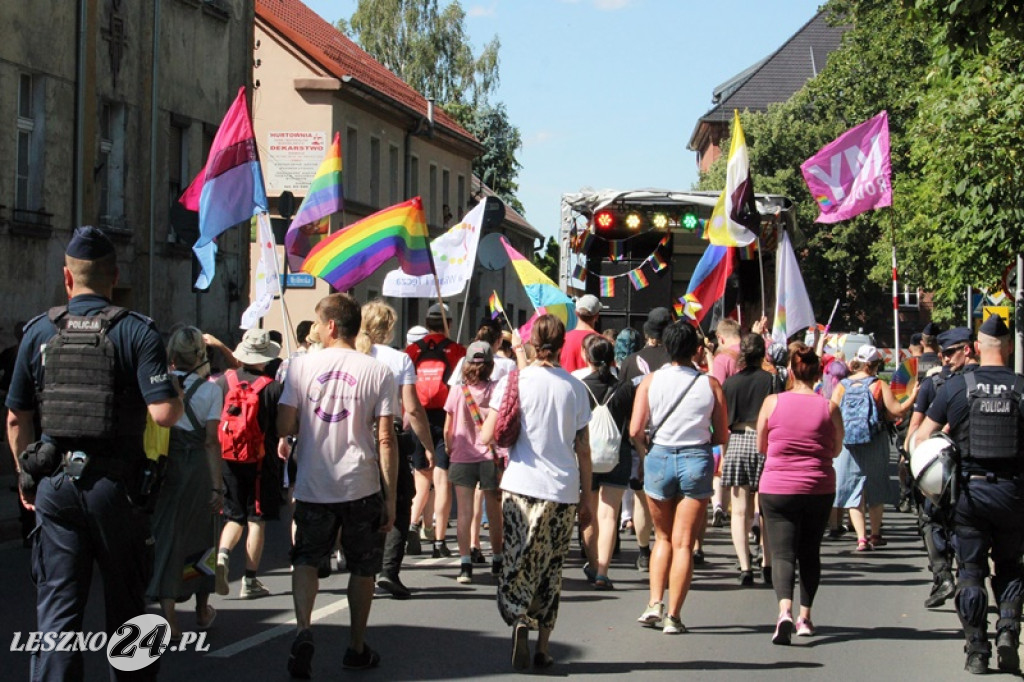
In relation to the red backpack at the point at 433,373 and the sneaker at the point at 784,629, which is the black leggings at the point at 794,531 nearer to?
the sneaker at the point at 784,629

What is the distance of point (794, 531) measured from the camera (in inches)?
342

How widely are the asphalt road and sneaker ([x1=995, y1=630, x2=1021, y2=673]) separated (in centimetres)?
26

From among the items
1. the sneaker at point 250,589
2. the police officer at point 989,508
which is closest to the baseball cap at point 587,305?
the sneaker at point 250,589

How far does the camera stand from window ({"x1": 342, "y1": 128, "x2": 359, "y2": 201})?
37562 mm

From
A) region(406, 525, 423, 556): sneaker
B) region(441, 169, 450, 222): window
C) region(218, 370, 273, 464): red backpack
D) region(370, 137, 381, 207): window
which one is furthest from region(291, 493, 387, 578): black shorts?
region(441, 169, 450, 222): window

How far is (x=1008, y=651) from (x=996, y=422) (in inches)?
47.7

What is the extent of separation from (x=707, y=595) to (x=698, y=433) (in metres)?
1.94

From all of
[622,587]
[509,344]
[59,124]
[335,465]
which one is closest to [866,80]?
[59,124]

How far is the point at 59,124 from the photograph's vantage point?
2072 cm

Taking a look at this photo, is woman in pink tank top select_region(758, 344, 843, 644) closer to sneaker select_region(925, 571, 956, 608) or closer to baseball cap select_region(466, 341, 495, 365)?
sneaker select_region(925, 571, 956, 608)

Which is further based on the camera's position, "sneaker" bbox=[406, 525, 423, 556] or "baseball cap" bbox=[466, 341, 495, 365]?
"sneaker" bbox=[406, 525, 423, 556]

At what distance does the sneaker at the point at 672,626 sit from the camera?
8883 mm

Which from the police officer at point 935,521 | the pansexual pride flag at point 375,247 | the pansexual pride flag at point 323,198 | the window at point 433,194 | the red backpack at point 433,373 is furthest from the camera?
the window at point 433,194

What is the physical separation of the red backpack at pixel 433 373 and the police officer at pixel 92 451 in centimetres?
606
